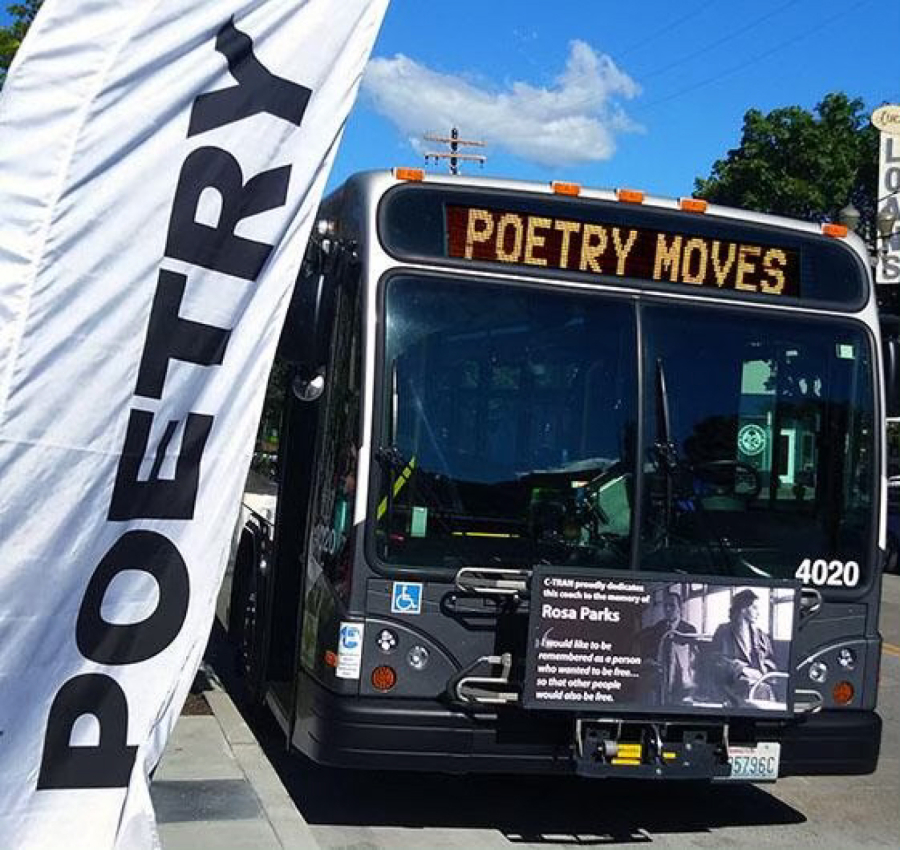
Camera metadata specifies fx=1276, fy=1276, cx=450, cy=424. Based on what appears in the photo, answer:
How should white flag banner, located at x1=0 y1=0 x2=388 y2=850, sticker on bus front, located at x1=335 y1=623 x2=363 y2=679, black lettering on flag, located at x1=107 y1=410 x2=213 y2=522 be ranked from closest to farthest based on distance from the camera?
1. white flag banner, located at x1=0 y1=0 x2=388 y2=850
2. black lettering on flag, located at x1=107 y1=410 x2=213 y2=522
3. sticker on bus front, located at x1=335 y1=623 x2=363 y2=679

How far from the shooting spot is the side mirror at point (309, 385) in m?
6.10

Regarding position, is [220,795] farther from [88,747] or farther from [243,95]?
[243,95]

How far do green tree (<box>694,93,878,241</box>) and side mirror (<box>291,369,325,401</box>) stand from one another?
28741 millimetres

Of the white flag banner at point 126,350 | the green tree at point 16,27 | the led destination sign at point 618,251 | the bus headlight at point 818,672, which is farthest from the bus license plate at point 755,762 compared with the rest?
the green tree at point 16,27

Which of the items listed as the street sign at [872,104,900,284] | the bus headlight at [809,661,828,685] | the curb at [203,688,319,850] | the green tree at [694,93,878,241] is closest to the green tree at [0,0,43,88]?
the curb at [203,688,319,850]

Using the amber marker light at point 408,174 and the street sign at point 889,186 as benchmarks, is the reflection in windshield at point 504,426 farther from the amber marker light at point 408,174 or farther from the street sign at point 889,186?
the street sign at point 889,186

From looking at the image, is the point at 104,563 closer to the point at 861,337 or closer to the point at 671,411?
the point at 671,411

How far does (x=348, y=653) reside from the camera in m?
5.66

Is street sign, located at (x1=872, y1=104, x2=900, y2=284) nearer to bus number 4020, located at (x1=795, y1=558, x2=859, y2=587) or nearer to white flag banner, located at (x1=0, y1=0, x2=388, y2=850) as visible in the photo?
bus number 4020, located at (x1=795, y1=558, x2=859, y2=587)

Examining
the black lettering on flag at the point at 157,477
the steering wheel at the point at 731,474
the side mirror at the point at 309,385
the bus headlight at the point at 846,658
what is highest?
the side mirror at the point at 309,385

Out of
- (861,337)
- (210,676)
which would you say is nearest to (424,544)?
(861,337)

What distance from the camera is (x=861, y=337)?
6.54m

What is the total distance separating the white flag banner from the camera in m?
2.47

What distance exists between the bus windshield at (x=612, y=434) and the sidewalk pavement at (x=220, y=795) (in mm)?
1355
